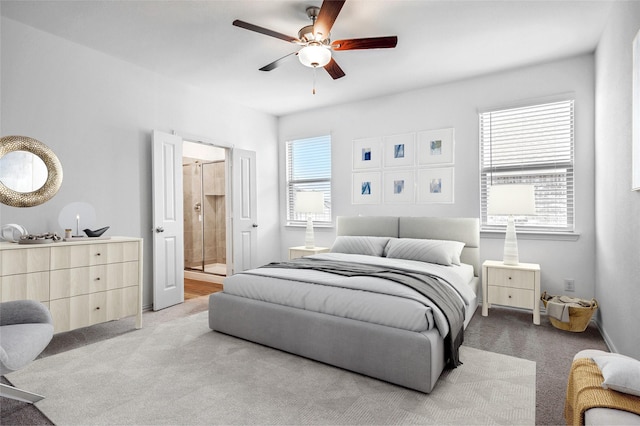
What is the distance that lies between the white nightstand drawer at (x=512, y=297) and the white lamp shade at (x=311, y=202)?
240 centimetres

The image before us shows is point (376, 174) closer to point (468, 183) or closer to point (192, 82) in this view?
point (468, 183)

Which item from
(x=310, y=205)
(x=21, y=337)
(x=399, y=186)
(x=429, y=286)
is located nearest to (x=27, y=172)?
(x=21, y=337)

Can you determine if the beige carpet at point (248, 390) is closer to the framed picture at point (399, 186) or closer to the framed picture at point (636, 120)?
the framed picture at point (636, 120)

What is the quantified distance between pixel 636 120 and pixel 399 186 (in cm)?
279

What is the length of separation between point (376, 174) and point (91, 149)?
11.2 ft

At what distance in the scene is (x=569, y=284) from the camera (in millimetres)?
3693

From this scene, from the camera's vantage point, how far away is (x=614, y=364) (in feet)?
4.43

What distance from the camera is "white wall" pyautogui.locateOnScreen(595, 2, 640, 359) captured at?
7.44ft

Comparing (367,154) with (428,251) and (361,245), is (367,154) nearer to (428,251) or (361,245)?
(361,245)

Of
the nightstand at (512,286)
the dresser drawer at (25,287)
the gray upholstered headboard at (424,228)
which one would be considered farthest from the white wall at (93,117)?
the nightstand at (512,286)

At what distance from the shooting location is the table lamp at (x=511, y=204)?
3469 millimetres

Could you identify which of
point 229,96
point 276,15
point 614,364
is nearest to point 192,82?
point 229,96

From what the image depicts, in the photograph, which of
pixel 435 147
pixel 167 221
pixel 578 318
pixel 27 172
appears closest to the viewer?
pixel 27 172

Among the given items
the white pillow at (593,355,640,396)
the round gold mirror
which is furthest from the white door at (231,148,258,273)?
the white pillow at (593,355,640,396)
